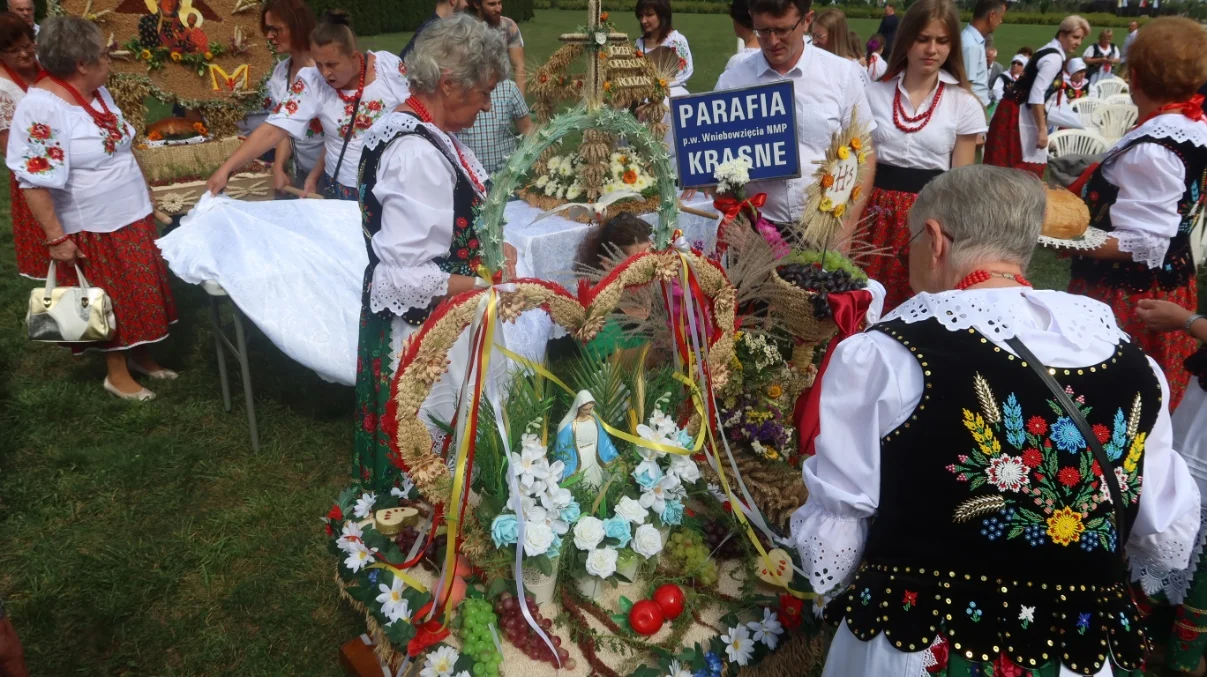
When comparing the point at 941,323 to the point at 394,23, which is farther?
the point at 394,23

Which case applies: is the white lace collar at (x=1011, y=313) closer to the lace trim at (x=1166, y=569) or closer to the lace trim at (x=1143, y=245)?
the lace trim at (x=1166, y=569)

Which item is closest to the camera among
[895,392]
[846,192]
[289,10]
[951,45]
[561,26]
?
[895,392]

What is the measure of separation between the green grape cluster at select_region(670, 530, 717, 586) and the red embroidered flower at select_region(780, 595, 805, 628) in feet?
0.72

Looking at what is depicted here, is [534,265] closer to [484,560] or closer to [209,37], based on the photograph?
[484,560]

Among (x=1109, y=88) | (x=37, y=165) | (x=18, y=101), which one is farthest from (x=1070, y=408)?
(x=1109, y=88)

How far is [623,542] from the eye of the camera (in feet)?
6.82

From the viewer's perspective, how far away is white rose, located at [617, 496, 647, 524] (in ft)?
6.88

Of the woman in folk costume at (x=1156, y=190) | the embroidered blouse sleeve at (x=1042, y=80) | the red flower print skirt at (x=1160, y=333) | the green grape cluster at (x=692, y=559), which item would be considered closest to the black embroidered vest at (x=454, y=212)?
the green grape cluster at (x=692, y=559)

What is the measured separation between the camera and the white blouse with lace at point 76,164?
11.6 feet

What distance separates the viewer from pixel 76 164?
3.74m

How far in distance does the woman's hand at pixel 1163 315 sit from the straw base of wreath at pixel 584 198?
7.96ft

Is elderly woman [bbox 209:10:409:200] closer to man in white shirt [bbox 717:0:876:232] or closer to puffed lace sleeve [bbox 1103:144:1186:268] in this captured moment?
man in white shirt [bbox 717:0:876:232]

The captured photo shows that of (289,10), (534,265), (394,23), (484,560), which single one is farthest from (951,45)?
(394,23)

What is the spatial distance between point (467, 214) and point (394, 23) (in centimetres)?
2336
